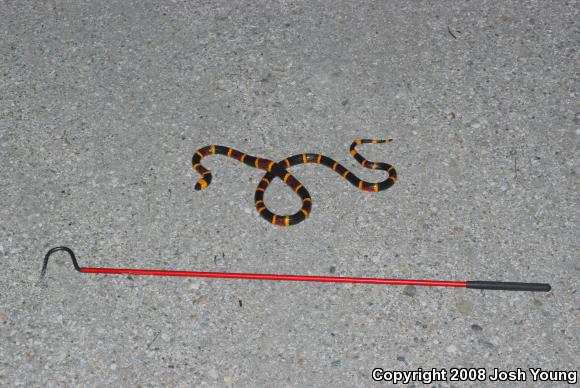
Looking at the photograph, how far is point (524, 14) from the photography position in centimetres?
561

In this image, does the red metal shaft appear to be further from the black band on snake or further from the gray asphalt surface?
the black band on snake

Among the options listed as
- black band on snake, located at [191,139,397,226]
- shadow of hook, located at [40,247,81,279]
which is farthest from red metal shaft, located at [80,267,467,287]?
black band on snake, located at [191,139,397,226]

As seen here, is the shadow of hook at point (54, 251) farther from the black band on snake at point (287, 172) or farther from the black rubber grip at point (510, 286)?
the black rubber grip at point (510, 286)

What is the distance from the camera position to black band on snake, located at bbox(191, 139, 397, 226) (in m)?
4.25

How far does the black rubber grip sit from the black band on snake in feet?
3.12

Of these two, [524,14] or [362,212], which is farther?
[524,14]

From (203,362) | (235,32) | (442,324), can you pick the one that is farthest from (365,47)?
(203,362)

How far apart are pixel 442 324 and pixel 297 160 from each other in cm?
154

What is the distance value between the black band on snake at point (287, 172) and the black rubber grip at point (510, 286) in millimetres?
951

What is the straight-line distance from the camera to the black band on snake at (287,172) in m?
4.25

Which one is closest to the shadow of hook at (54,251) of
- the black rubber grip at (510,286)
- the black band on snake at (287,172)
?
the black band on snake at (287,172)

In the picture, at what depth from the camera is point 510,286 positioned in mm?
3801

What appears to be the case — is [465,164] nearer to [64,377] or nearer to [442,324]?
[442,324]

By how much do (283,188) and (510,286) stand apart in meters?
1.61
